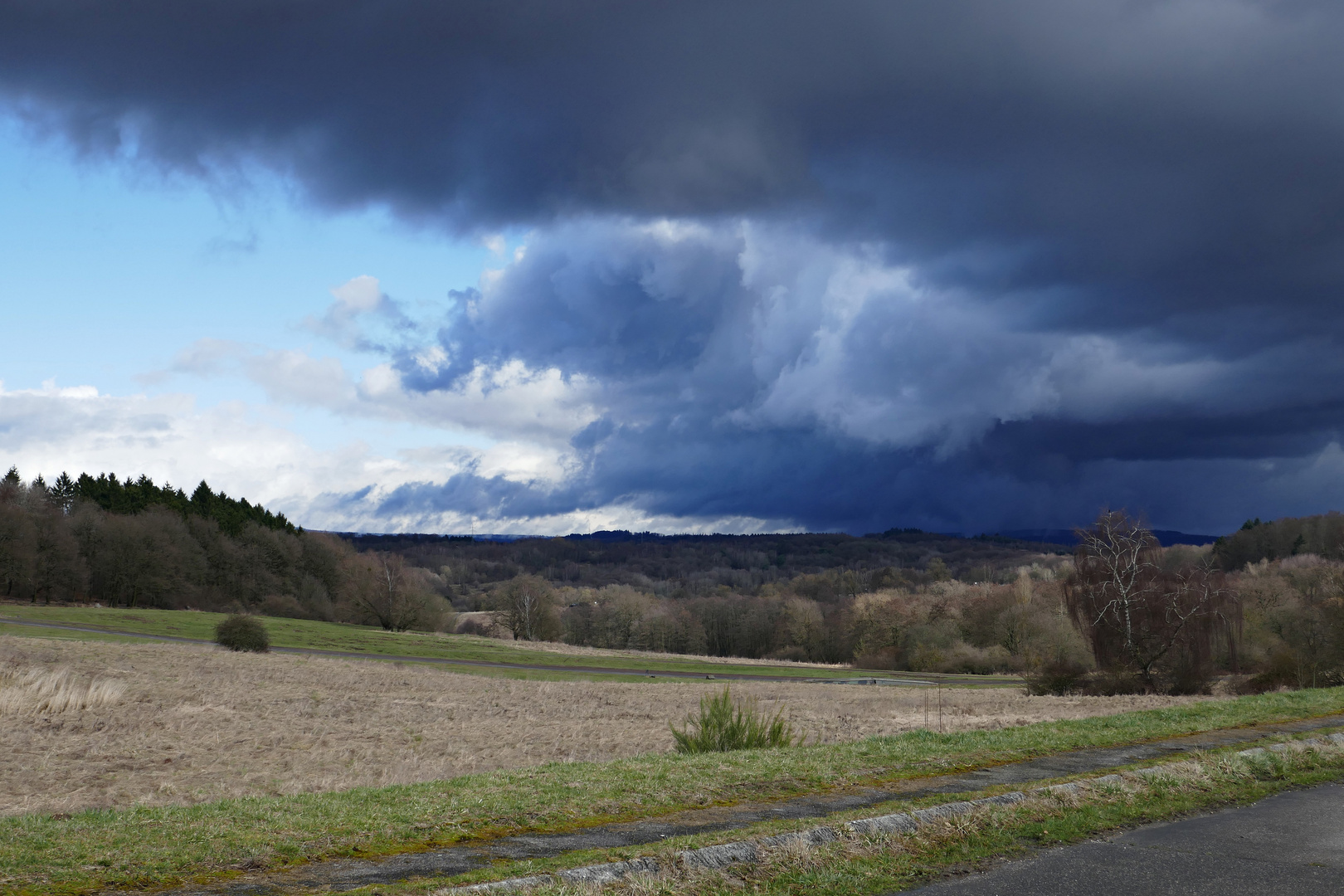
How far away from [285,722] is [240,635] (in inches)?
1186

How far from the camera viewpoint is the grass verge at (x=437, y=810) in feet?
24.4

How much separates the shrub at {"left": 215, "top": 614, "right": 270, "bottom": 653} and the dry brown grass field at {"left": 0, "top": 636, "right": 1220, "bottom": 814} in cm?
868

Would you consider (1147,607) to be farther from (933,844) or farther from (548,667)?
(548,667)

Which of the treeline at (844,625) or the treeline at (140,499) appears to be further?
the treeline at (140,499)

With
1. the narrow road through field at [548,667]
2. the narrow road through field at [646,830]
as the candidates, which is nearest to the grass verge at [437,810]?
the narrow road through field at [646,830]

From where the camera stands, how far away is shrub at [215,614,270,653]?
52750 mm

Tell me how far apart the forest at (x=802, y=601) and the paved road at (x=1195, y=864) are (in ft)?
105

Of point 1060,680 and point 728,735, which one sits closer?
point 728,735

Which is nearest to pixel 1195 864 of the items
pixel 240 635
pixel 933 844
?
pixel 933 844

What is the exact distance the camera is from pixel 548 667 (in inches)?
2758

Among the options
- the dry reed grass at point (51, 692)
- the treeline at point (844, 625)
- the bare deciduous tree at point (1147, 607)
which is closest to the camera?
the dry reed grass at point (51, 692)

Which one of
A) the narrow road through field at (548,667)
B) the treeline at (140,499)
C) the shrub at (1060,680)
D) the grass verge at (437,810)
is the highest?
the treeline at (140,499)

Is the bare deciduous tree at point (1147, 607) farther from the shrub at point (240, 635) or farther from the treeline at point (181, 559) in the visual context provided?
the treeline at point (181, 559)

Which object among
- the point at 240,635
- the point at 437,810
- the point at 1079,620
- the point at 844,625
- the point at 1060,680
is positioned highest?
the point at 1079,620
